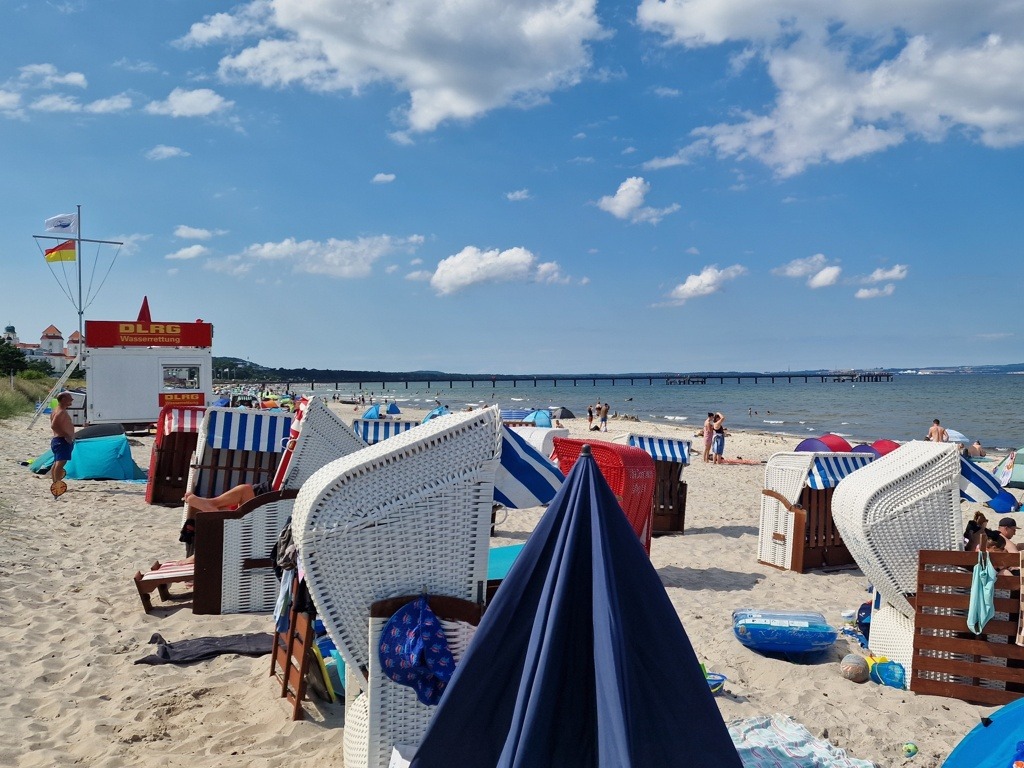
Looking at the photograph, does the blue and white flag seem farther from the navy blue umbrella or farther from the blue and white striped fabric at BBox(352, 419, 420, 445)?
the navy blue umbrella

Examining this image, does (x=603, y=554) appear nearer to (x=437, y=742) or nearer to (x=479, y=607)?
(x=437, y=742)

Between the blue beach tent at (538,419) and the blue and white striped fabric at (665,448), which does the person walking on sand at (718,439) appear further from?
the blue and white striped fabric at (665,448)

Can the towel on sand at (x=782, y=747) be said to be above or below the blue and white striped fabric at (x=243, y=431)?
below

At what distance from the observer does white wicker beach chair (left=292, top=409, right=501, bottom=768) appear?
3242mm

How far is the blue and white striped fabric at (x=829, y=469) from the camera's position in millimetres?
8250

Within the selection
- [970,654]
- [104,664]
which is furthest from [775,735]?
[104,664]

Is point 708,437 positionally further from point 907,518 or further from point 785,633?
point 907,518

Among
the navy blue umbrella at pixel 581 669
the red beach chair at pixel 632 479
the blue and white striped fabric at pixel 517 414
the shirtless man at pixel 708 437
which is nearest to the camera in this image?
the navy blue umbrella at pixel 581 669

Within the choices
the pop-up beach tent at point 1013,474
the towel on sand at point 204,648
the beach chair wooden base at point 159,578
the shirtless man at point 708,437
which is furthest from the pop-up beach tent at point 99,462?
the pop-up beach tent at point 1013,474

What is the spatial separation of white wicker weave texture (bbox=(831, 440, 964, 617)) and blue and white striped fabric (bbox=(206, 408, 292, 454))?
5890mm

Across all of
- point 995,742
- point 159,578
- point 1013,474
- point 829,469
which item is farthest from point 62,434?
point 1013,474

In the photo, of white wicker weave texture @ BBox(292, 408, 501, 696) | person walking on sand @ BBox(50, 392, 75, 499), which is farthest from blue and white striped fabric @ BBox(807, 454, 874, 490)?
person walking on sand @ BBox(50, 392, 75, 499)

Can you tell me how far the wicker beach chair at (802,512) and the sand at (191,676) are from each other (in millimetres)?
251

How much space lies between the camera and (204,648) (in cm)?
517
